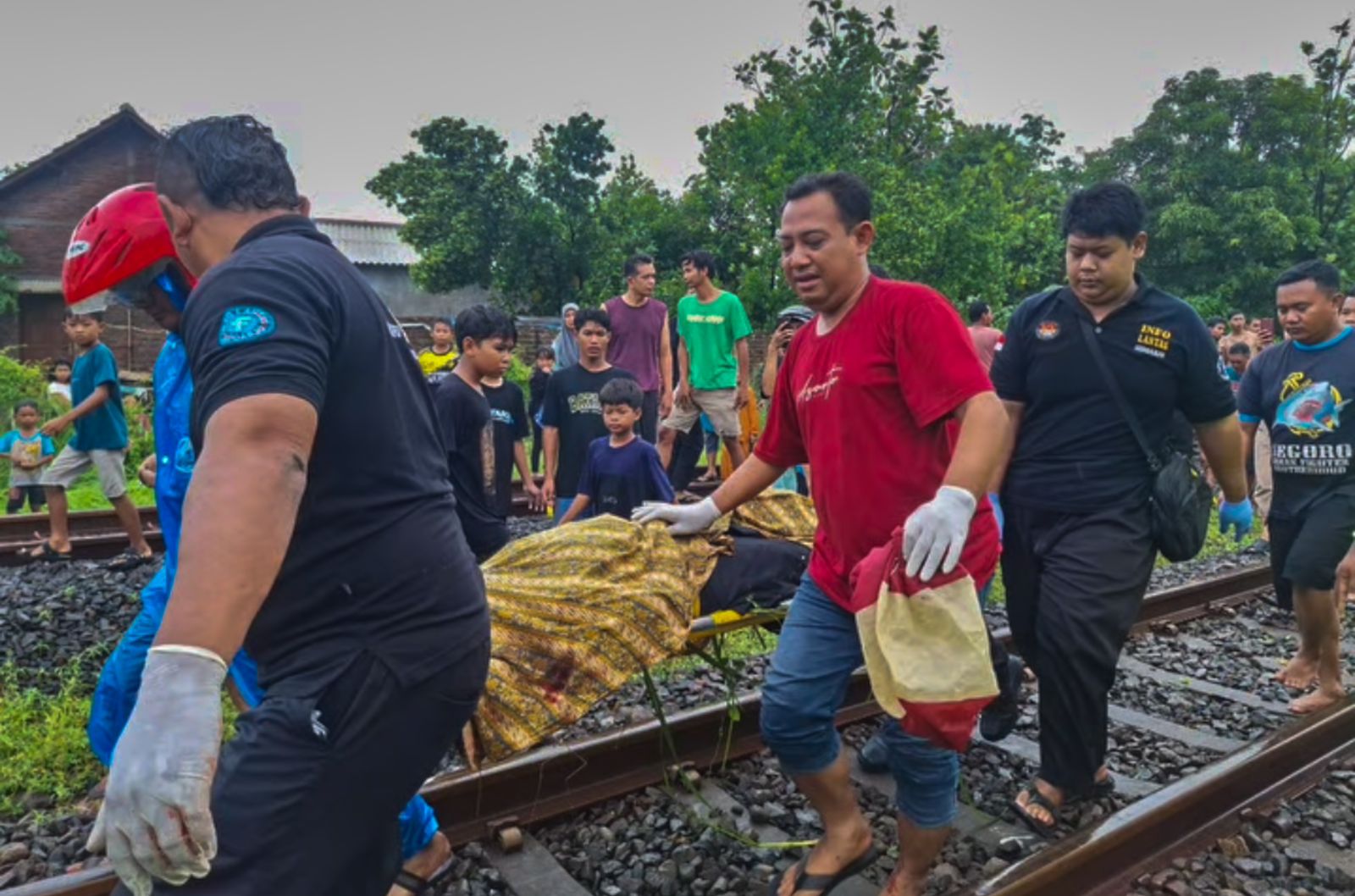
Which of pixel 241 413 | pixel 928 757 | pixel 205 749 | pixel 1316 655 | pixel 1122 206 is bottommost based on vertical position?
pixel 1316 655

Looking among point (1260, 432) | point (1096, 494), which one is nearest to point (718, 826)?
point (1096, 494)

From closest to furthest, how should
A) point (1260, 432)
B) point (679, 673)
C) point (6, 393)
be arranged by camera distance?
point (679, 673) < point (1260, 432) < point (6, 393)

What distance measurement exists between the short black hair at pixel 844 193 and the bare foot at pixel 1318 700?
373 cm

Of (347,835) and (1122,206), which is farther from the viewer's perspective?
(1122,206)

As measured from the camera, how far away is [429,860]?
302cm

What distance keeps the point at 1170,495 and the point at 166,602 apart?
340cm

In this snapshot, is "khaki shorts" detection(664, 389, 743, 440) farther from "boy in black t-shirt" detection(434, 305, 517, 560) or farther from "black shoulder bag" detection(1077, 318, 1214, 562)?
"black shoulder bag" detection(1077, 318, 1214, 562)

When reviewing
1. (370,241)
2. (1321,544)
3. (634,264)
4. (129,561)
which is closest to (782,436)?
(1321,544)

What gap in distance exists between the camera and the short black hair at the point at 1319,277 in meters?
5.08

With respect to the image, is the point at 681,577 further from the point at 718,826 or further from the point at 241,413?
the point at 241,413

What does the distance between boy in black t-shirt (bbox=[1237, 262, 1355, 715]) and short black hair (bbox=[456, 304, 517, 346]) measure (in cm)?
399

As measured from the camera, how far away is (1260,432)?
5.98 m

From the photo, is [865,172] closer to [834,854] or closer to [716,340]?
[716,340]

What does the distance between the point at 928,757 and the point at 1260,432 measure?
14.1ft
